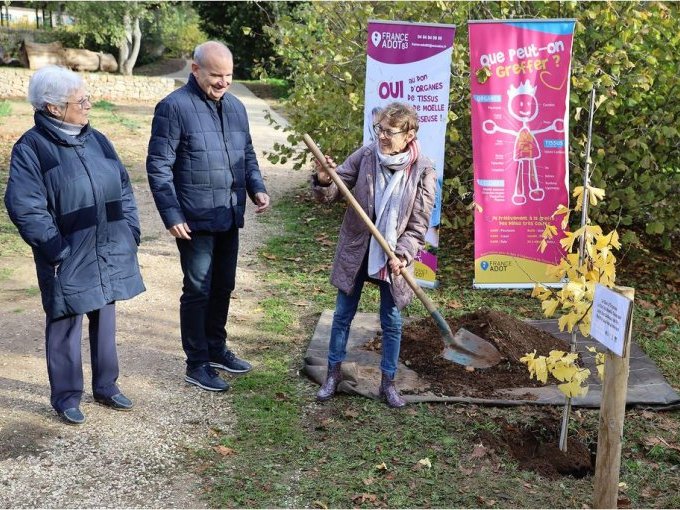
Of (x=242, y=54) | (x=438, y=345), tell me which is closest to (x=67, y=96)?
(x=438, y=345)

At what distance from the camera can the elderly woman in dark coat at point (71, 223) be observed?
160 inches

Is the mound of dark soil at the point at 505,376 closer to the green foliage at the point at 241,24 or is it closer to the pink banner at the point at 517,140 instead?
the pink banner at the point at 517,140

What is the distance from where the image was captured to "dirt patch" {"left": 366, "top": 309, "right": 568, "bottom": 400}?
5.05 m

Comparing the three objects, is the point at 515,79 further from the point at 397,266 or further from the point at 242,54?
the point at 242,54

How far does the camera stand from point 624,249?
8.15 metres

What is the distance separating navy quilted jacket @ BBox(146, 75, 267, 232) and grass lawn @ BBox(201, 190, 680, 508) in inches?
44.6

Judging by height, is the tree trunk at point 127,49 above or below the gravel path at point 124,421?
above

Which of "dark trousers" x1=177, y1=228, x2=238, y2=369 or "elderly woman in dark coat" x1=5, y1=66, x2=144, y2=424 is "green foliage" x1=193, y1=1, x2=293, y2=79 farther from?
"elderly woman in dark coat" x1=5, y1=66, x2=144, y2=424

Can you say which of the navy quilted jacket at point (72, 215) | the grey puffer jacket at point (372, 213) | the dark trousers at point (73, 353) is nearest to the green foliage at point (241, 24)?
the grey puffer jacket at point (372, 213)

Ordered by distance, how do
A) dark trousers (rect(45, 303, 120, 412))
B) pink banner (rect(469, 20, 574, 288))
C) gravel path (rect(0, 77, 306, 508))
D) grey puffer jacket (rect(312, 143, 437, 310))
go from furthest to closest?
pink banner (rect(469, 20, 574, 288)) < grey puffer jacket (rect(312, 143, 437, 310)) < dark trousers (rect(45, 303, 120, 412)) < gravel path (rect(0, 77, 306, 508))

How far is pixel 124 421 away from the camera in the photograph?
14.7 feet

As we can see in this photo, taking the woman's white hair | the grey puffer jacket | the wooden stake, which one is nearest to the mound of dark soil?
the wooden stake

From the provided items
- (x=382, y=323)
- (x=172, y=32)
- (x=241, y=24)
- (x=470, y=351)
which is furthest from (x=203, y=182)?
(x=172, y=32)

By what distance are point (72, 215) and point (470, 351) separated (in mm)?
2663
